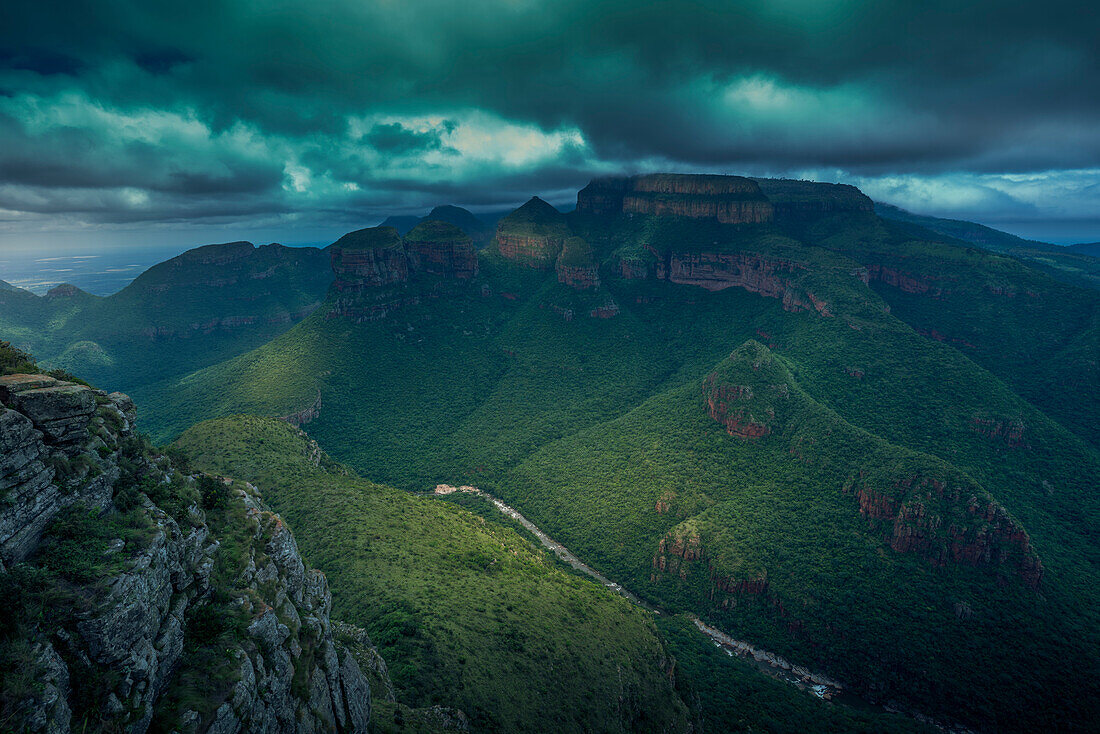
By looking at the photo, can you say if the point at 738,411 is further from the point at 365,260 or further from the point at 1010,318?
the point at 365,260

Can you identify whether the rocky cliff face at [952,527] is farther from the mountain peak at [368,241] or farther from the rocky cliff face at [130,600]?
the mountain peak at [368,241]

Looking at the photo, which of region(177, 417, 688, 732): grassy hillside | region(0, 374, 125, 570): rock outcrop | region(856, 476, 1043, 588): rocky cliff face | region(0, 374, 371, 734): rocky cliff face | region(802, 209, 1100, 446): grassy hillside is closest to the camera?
region(0, 374, 371, 734): rocky cliff face

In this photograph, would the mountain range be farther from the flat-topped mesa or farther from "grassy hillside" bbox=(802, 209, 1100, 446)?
the flat-topped mesa

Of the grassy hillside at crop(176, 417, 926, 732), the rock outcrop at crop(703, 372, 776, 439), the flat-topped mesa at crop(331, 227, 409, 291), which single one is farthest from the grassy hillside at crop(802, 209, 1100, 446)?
the flat-topped mesa at crop(331, 227, 409, 291)

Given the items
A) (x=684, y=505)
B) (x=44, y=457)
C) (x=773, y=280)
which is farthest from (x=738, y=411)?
(x=44, y=457)

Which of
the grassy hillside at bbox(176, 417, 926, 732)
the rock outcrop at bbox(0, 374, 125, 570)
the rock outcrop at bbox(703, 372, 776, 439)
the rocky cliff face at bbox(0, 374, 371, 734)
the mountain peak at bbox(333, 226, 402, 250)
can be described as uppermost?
the mountain peak at bbox(333, 226, 402, 250)

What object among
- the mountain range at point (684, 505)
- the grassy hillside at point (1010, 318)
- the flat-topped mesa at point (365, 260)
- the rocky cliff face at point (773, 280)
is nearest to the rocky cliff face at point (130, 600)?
the mountain range at point (684, 505)
